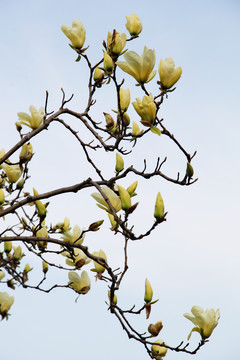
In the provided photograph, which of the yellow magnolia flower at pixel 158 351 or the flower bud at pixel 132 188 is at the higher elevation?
the flower bud at pixel 132 188

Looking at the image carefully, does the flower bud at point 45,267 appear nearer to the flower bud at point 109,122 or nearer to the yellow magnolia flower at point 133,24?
the flower bud at point 109,122

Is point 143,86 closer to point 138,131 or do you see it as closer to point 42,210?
point 138,131

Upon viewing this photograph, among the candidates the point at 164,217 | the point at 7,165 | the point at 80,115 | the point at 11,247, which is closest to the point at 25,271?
the point at 11,247

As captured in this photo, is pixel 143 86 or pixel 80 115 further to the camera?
pixel 80 115

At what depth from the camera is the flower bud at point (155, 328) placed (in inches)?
73.1

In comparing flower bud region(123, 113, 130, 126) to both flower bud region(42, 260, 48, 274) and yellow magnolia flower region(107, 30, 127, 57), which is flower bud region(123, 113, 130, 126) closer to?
yellow magnolia flower region(107, 30, 127, 57)

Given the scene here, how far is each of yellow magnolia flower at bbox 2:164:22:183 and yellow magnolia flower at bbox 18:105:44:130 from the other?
0.75ft

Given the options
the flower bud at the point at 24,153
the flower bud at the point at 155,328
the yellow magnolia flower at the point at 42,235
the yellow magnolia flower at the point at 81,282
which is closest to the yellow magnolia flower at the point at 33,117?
the flower bud at the point at 24,153

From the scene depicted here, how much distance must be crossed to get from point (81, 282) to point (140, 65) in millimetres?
1049

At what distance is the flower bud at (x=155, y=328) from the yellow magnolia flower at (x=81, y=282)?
41 cm

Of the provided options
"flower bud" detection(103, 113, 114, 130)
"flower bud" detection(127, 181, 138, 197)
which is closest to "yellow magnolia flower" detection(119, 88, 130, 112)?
"flower bud" detection(103, 113, 114, 130)

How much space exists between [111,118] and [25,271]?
1083 mm

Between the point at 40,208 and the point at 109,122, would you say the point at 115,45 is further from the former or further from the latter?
the point at 40,208

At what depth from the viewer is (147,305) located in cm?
183
